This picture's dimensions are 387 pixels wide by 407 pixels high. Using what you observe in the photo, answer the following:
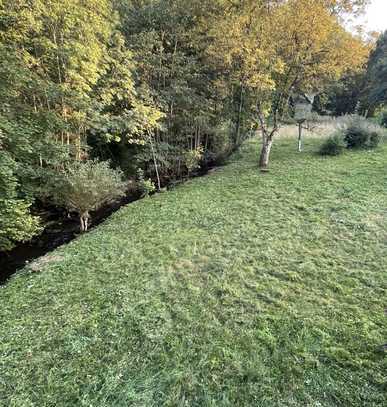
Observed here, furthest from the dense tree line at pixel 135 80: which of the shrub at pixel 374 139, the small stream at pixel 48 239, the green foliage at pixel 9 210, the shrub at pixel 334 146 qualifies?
the shrub at pixel 374 139

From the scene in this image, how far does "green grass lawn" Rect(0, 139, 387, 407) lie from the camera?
2.35 meters

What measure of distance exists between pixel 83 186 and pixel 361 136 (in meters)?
9.88

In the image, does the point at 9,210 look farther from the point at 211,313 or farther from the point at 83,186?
the point at 211,313

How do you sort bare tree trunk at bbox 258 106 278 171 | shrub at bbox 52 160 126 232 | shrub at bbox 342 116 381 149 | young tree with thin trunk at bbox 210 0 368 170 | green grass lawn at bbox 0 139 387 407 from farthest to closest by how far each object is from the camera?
shrub at bbox 342 116 381 149 < bare tree trunk at bbox 258 106 278 171 < young tree with thin trunk at bbox 210 0 368 170 < shrub at bbox 52 160 126 232 < green grass lawn at bbox 0 139 387 407

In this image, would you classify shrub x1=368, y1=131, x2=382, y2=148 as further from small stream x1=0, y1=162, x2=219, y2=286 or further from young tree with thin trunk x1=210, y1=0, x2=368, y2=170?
small stream x1=0, y1=162, x2=219, y2=286

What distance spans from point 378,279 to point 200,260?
2.62 metres

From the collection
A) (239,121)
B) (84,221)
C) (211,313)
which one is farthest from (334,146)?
(84,221)

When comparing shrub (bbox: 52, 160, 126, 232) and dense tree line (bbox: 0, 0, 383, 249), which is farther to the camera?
shrub (bbox: 52, 160, 126, 232)

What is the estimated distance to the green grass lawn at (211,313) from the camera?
2.35 m

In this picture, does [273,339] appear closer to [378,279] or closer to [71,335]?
[378,279]

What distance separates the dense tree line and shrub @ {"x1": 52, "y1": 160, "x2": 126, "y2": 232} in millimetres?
29

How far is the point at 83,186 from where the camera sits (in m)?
5.79

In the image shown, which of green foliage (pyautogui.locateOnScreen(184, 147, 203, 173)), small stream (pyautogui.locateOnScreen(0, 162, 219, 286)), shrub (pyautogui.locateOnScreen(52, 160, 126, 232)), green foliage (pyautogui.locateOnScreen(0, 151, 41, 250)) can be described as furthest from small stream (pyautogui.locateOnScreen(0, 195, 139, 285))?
green foliage (pyautogui.locateOnScreen(184, 147, 203, 173))

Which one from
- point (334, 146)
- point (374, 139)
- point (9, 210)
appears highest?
point (374, 139)
